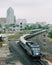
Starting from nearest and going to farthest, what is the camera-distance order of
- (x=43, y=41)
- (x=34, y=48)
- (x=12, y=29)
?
(x=34, y=48)
(x=43, y=41)
(x=12, y=29)

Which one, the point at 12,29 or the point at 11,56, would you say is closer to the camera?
the point at 11,56

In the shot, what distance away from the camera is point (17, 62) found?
4050 centimetres

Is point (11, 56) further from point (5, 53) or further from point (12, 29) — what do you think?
point (12, 29)

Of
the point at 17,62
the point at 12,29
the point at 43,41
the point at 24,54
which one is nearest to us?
the point at 17,62

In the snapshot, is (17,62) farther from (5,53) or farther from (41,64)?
(5,53)

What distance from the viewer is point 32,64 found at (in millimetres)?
38531

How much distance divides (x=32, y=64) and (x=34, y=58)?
13.2ft

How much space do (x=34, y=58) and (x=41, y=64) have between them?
462 cm

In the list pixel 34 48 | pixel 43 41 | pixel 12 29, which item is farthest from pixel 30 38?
pixel 12 29

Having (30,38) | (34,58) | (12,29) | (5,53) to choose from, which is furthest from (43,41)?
(12,29)

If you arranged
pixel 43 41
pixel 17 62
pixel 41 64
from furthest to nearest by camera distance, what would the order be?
1. pixel 43 41
2. pixel 17 62
3. pixel 41 64

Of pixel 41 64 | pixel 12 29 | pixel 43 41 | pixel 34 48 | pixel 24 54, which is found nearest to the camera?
pixel 41 64

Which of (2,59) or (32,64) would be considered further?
(2,59)

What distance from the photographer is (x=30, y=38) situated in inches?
3113
